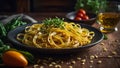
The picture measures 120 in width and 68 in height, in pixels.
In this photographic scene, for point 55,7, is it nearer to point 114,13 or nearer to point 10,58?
point 114,13

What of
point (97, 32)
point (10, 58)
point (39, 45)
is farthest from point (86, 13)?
point (10, 58)

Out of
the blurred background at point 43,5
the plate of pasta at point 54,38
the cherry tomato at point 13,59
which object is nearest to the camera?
the cherry tomato at point 13,59

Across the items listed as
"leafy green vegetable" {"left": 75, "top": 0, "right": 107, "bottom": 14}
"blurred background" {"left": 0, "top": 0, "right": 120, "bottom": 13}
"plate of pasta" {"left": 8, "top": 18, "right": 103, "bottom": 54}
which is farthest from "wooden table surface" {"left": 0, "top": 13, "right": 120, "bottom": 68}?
"blurred background" {"left": 0, "top": 0, "right": 120, "bottom": 13}

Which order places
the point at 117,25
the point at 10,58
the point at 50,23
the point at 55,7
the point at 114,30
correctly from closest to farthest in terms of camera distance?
the point at 10,58 → the point at 50,23 → the point at 114,30 → the point at 117,25 → the point at 55,7

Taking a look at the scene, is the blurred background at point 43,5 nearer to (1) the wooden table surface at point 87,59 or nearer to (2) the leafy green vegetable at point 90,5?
(2) the leafy green vegetable at point 90,5

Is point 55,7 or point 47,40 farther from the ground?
point 47,40

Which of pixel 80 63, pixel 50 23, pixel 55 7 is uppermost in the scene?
pixel 50 23

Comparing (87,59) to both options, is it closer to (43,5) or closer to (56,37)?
(56,37)

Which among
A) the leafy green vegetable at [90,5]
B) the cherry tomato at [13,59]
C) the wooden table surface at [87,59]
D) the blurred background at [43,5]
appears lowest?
the blurred background at [43,5]

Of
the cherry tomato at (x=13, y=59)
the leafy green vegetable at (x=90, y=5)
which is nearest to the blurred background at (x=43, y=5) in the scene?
the leafy green vegetable at (x=90, y=5)
